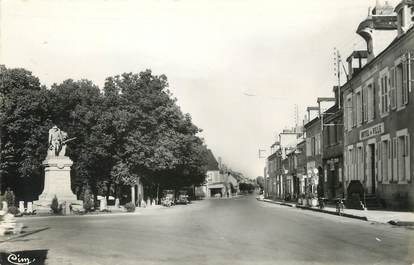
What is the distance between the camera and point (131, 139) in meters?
44.2

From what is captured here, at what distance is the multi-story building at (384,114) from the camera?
24.2 meters

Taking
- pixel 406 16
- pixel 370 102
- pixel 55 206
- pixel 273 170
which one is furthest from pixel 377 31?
pixel 273 170

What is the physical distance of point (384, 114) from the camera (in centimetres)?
2734

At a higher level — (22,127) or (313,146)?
(22,127)

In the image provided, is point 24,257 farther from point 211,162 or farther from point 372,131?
point 211,162

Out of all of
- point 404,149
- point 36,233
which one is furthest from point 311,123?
point 36,233

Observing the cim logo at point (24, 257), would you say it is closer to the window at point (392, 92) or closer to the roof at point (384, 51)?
the roof at point (384, 51)

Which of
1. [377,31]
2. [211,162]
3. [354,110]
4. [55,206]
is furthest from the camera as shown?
[211,162]

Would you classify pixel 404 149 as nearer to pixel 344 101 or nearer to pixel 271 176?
pixel 344 101

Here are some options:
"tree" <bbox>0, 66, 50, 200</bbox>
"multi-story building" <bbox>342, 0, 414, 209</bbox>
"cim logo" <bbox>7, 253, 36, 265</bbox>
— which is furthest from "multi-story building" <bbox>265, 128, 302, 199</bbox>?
"cim logo" <bbox>7, 253, 36, 265</bbox>

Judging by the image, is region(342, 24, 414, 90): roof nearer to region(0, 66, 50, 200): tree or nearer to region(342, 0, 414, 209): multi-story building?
region(342, 0, 414, 209): multi-story building

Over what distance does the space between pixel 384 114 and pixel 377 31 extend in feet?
18.9

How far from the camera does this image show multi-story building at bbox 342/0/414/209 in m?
24.2

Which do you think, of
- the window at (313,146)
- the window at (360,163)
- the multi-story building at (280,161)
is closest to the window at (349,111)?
the window at (360,163)
